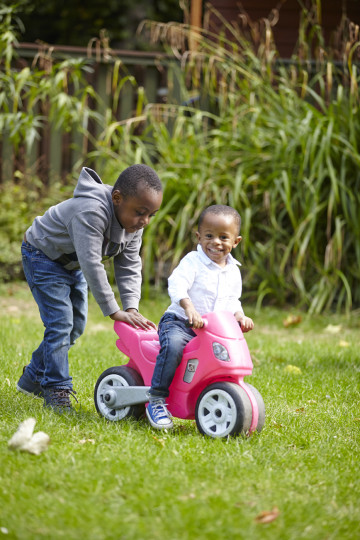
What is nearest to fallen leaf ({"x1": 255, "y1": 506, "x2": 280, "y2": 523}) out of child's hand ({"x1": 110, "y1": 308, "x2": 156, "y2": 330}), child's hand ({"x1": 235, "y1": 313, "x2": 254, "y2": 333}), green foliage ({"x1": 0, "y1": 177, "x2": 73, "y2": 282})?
child's hand ({"x1": 235, "y1": 313, "x2": 254, "y2": 333})

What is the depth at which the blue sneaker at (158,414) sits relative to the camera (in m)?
3.08

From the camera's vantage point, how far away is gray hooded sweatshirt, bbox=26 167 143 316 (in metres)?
3.24

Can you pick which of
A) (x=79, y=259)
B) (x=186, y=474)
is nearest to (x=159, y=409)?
(x=186, y=474)

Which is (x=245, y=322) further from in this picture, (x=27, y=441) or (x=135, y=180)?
(x=27, y=441)

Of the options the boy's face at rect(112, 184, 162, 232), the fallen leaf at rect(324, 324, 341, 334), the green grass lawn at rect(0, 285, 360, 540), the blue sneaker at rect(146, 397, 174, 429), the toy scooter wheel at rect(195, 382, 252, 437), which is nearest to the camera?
the green grass lawn at rect(0, 285, 360, 540)

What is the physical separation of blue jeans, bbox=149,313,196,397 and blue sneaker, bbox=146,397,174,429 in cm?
4

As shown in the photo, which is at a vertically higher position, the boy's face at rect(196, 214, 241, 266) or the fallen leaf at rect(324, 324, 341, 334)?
the boy's face at rect(196, 214, 241, 266)

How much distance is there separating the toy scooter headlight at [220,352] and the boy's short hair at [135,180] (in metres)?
0.75

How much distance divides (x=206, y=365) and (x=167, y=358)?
0.18 meters

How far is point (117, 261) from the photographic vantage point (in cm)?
359

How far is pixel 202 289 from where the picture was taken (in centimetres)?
323

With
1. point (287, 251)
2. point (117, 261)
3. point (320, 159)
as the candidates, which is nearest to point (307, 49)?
point (320, 159)

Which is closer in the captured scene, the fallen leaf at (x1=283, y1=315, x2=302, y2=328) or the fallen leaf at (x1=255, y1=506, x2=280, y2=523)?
the fallen leaf at (x1=255, y1=506, x2=280, y2=523)

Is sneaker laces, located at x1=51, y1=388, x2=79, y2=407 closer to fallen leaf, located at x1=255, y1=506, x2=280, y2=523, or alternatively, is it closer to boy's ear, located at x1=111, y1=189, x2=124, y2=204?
boy's ear, located at x1=111, y1=189, x2=124, y2=204
